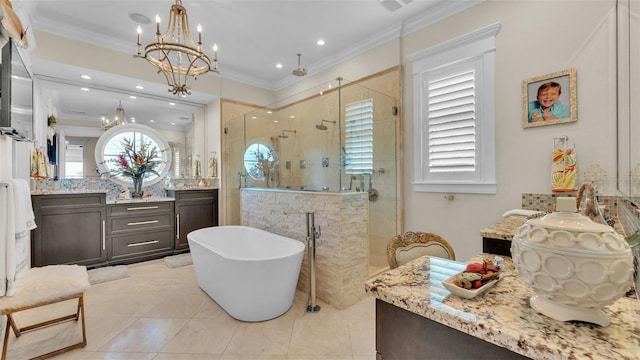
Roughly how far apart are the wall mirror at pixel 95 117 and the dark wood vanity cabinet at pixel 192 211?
50 cm

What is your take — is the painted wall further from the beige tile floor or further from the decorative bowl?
the decorative bowl

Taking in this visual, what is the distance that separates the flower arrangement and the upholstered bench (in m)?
2.18

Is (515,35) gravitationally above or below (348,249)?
above

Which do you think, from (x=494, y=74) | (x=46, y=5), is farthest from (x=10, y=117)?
(x=494, y=74)

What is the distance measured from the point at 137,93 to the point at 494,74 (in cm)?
484

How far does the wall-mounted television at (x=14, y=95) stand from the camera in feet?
5.97

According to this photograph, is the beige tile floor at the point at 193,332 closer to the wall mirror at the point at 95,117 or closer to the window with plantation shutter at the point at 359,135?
the window with plantation shutter at the point at 359,135

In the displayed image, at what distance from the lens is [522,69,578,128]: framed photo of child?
2100 millimetres

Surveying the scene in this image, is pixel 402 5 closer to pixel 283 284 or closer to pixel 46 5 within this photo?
pixel 283 284

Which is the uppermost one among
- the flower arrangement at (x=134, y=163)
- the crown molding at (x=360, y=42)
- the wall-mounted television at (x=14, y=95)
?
the crown molding at (x=360, y=42)

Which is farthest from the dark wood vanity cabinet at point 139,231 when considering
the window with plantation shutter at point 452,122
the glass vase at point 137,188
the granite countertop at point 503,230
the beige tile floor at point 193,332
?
the granite countertop at point 503,230

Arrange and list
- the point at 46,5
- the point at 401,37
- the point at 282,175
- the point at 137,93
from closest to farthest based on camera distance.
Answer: the point at 46,5 < the point at 401,37 < the point at 282,175 < the point at 137,93

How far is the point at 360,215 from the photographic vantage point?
2.75 metres

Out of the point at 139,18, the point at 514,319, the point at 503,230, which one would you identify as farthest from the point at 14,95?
the point at 503,230
